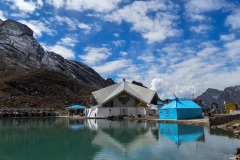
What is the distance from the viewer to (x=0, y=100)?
257 ft

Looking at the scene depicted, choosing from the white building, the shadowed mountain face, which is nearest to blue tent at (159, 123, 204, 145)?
the white building

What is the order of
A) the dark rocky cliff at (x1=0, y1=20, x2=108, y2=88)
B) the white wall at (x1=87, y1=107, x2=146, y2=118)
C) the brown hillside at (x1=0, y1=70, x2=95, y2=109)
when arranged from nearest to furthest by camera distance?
the white wall at (x1=87, y1=107, x2=146, y2=118)
the brown hillside at (x1=0, y1=70, x2=95, y2=109)
the dark rocky cliff at (x1=0, y1=20, x2=108, y2=88)

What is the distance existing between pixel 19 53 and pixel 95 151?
508ft

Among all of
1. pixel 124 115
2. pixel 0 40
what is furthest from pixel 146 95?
pixel 0 40

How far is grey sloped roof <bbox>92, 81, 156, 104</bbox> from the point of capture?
5918 cm

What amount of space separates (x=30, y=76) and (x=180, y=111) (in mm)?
85498

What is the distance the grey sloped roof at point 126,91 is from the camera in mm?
59184

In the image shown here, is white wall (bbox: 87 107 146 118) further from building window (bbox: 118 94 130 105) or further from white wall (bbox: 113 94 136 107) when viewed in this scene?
building window (bbox: 118 94 130 105)

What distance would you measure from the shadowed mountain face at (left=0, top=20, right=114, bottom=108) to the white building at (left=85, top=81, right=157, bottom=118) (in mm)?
27066

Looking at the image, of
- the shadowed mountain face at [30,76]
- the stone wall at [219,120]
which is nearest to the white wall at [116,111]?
the stone wall at [219,120]

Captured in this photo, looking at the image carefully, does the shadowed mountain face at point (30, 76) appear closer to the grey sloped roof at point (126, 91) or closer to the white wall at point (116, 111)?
the grey sloped roof at point (126, 91)

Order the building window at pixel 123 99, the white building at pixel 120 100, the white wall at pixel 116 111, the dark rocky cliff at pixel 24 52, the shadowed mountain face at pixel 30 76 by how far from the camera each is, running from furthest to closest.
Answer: the dark rocky cliff at pixel 24 52 < the shadowed mountain face at pixel 30 76 < the building window at pixel 123 99 < the white building at pixel 120 100 < the white wall at pixel 116 111

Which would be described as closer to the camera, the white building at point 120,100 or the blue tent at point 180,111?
the blue tent at point 180,111

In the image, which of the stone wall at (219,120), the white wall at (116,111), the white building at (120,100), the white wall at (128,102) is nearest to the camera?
the stone wall at (219,120)
